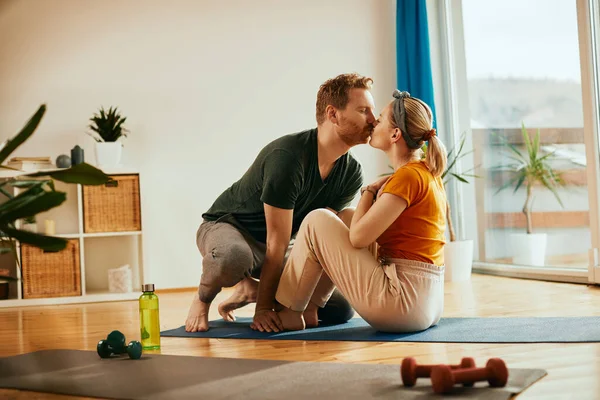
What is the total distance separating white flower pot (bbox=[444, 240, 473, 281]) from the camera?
185 inches

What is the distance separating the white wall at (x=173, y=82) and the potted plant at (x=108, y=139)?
0.81 feet

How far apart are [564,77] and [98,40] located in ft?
9.63

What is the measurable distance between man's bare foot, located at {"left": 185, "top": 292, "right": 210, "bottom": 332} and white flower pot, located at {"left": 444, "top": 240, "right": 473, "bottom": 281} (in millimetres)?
2096

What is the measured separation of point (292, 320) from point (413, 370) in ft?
3.68

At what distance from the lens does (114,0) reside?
509 cm

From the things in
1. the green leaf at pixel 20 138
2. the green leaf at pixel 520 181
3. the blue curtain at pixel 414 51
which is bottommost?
the green leaf at pixel 20 138

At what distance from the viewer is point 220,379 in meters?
1.98

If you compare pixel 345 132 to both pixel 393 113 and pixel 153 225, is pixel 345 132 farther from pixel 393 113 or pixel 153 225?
pixel 153 225

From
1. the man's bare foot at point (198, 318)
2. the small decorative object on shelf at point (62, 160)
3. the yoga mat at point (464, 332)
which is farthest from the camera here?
the small decorative object on shelf at point (62, 160)

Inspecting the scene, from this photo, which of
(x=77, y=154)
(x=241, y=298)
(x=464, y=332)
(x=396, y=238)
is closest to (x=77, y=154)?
(x=77, y=154)

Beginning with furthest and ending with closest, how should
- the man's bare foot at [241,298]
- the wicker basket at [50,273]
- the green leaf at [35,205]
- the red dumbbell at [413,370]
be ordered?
the wicker basket at [50,273], the man's bare foot at [241,298], the red dumbbell at [413,370], the green leaf at [35,205]

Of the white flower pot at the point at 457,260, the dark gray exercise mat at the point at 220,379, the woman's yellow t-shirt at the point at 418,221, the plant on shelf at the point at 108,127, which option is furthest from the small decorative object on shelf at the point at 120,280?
the woman's yellow t-shirt at the point at 418,221

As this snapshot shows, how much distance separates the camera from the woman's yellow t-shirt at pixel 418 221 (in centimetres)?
258

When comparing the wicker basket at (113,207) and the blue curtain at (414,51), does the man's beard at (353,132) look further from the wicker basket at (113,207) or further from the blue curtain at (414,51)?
the blue curtain at (414,51)
